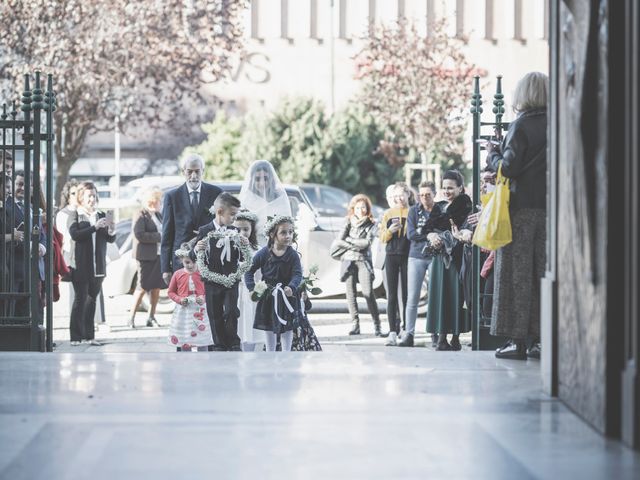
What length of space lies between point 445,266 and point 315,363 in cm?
521

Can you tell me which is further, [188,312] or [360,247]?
[360,247]

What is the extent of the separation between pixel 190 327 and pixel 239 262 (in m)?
0.76

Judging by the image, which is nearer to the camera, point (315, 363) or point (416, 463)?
point (416, 463)

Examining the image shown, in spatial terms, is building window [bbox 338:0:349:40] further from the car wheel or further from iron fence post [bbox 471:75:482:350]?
iron fence post [bbox 471:75:482:350]

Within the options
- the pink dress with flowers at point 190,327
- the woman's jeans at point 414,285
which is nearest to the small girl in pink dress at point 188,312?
the pink dress with flowers at point 190,327

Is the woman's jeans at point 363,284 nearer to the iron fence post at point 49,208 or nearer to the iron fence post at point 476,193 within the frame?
the iron fence post at point 476,193

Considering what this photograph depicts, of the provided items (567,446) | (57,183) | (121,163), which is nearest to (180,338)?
(567,446)

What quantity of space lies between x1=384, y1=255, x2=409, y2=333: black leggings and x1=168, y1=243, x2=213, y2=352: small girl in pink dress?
3272 millimetres

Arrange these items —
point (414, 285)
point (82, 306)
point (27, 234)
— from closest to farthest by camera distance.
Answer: point (27, 234), point (414, 285), point (82, 306)

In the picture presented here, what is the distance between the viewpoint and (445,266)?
13.3 metres

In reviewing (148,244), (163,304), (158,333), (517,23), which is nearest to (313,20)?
(517,23)

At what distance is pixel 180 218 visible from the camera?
1213 cm

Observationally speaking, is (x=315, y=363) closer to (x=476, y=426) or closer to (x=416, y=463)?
(x=476, y=426)

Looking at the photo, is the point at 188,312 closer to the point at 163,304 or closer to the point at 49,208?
the point at 49,208
